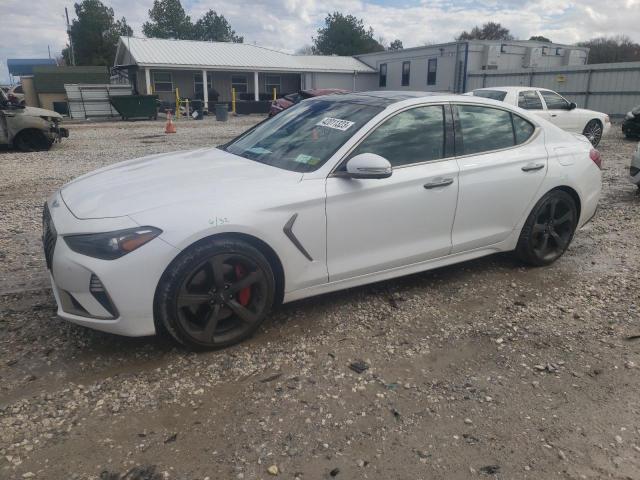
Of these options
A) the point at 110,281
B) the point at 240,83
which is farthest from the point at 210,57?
the point at 110,281

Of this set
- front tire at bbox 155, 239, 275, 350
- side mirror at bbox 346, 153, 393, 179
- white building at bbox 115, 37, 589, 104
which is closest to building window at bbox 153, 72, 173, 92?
white building at bbox 115, 37, 589, 104

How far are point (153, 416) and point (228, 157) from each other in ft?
6.81

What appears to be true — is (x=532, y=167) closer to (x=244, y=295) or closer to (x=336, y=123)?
(x=336, y=123)

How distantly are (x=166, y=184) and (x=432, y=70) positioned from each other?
33.7 metres

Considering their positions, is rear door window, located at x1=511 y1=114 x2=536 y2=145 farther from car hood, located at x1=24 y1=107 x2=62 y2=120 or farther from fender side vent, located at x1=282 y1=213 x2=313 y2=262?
car hood, located at x1=24 y1=107 x2=62 y2=120

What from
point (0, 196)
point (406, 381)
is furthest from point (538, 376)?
point (0, 196)

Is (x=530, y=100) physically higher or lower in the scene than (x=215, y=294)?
higher

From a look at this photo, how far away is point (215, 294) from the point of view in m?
3.12

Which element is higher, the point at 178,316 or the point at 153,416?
the point at 178,316

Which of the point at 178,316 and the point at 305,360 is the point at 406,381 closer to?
the point at 305,360

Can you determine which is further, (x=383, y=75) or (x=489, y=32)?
(x=489, y=32)

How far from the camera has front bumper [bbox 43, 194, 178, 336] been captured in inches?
112

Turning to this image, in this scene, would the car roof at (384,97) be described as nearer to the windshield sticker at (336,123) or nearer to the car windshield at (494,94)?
the windshield sticker at (336,123)

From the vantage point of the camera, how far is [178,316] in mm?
3035
